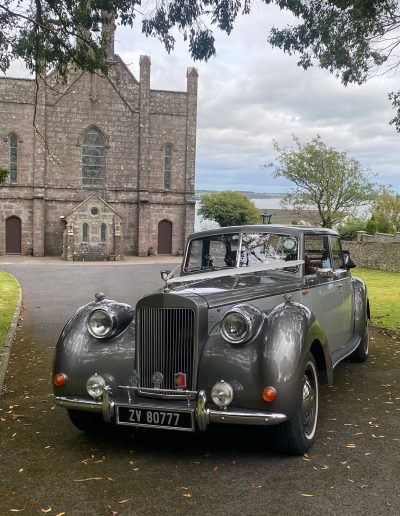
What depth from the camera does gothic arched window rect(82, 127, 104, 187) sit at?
40281 mm

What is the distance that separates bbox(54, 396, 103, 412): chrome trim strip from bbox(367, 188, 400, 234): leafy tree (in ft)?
120

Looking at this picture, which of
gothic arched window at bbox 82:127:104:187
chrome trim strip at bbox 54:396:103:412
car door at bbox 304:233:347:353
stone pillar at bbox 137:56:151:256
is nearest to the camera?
chrome trim strip at bbox 54:396:103:412

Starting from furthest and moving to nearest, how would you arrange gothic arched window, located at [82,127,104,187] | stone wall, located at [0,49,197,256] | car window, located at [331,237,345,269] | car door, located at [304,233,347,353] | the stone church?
gothic arched window, located at [82,127,104,187] → stone wall, located at [0,49,197,256] → the stone church → car window, located at [331,237,345,269] → car door, located at [304,233,347,353]

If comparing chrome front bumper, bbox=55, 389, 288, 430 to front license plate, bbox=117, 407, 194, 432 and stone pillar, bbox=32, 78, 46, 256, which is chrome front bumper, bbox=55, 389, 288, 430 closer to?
front license plate, bbox=117, 407, 194, 432

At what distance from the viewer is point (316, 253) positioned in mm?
6512

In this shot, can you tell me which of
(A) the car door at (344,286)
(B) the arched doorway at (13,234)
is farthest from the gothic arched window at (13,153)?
(A) the car door at (344,286)

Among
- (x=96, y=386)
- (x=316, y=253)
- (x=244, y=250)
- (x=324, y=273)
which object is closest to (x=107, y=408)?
(x=96, y=386)

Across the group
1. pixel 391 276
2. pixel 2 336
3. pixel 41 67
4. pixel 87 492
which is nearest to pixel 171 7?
pixel 41 67

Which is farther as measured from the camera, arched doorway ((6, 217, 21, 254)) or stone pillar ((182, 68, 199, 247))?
stone pillar ((182, 68, 199, 247))

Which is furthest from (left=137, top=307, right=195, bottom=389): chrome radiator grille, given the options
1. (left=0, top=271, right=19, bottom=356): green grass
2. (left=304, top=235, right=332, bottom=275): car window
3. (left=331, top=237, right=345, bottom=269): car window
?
(left=0, top=271, right=19, bottom=356): green grass

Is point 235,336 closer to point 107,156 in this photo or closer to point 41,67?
point 41,67

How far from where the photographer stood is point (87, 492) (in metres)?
3.82

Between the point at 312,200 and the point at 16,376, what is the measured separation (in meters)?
38.8

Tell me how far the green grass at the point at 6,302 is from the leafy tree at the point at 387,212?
2792cm
